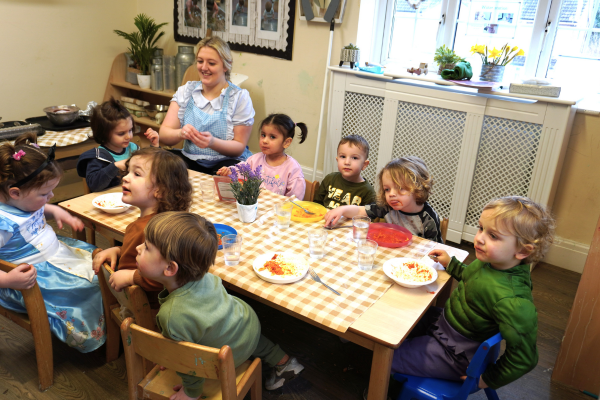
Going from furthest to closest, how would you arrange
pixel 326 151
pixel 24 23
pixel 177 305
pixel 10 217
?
pixel 24 23
pixel 326 151
pixel 10 217
pixel 177 305

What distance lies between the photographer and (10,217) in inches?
70.1

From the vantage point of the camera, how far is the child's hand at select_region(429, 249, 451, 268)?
5.60 feet

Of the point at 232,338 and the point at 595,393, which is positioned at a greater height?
the point at 232,338

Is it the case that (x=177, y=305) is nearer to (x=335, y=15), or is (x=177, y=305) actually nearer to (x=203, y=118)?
(x=203, y=118)

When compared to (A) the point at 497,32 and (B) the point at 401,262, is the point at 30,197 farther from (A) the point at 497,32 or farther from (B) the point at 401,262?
Result: (A) the point at 497,32

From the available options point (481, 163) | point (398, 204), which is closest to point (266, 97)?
point (481, 163)

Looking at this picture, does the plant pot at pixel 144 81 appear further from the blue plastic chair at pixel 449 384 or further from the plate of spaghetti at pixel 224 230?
the blue plastic chair at pixel 449 384

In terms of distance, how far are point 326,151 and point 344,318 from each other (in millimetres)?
2479

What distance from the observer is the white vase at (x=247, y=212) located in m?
1.96

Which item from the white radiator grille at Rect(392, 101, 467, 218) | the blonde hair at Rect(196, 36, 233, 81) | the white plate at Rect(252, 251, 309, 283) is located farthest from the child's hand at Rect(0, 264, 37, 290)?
the white radiator grille at Rect(392, 101, 467, 218)

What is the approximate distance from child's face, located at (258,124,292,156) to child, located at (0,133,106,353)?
105 cm

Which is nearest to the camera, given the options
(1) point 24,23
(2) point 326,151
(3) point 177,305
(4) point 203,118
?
(3) point 177,305

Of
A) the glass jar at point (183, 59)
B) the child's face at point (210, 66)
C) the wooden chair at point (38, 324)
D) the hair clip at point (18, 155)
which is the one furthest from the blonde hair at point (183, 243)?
the glass jar at point (183, 59)

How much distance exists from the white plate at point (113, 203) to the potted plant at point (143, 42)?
2592 mm
